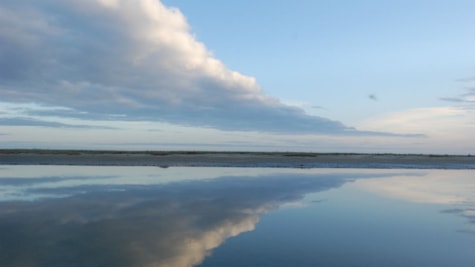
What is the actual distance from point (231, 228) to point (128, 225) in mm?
3220

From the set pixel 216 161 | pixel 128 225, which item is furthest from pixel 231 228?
pixel 216 161

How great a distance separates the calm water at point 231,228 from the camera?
9.06 m

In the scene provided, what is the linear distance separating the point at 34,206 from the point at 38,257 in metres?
7.29

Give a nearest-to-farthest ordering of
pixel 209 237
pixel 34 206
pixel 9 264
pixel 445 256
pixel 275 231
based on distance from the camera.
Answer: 1. pixel 9 264
2. pixel 445 256
3. pixel 209 237
4. pixel 275 231
5. pixel 34 206

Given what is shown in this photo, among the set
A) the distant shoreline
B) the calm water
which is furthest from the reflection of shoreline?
the distant shoreline

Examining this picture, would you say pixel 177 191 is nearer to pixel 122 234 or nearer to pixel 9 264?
pixel 122 234

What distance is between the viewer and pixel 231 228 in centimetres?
1204

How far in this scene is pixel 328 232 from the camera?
468 inches

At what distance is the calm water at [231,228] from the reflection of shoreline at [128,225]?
0.03 meters

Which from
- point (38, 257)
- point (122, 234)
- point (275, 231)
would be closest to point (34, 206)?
point (122, 234)

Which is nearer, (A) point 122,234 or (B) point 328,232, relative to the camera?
(A) point 122,234

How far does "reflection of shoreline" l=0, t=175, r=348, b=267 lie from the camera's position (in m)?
8.93

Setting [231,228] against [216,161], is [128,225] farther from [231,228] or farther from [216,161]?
[216,161]

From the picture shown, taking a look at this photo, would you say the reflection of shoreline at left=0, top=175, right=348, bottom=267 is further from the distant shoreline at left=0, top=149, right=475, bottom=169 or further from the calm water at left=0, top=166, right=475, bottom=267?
the distant shoreline at left=0, top=149, right=475, bottom=169
